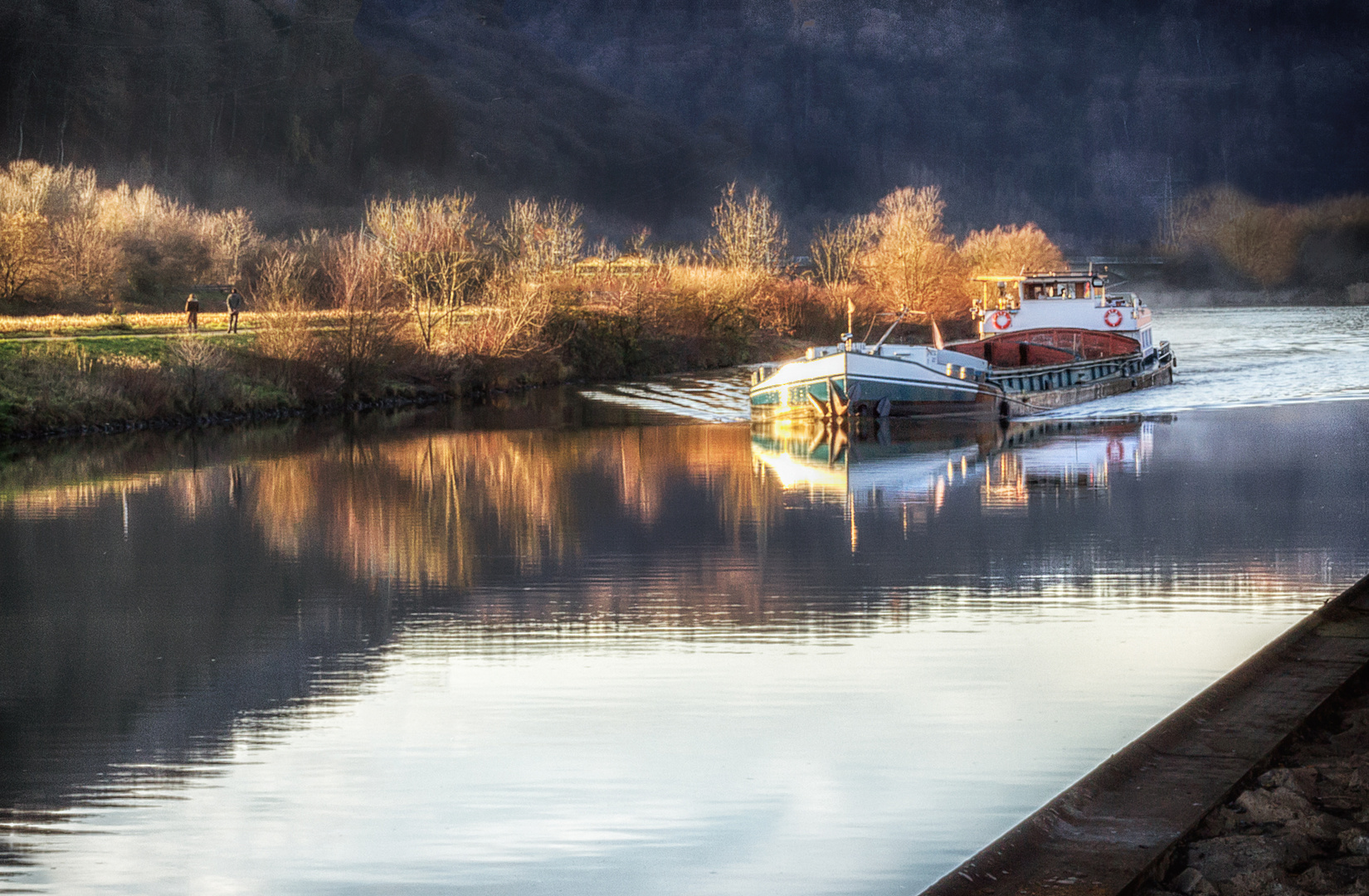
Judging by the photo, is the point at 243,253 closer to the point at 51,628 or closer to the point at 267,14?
the point at 51,628

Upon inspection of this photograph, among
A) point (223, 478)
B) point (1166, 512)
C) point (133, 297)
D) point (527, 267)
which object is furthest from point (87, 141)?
point (1166, 512)

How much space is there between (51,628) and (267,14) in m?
170

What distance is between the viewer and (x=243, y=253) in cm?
8794

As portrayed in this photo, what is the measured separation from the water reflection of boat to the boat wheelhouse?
2.48 ft

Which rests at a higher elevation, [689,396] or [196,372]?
[196,372]

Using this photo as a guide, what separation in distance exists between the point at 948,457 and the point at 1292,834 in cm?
2635

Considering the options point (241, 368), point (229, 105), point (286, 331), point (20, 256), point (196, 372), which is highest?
point (229, 105)

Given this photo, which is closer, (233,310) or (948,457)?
(948,457)

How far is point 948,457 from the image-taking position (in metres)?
34.6

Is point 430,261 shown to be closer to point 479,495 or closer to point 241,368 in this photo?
point 241,368

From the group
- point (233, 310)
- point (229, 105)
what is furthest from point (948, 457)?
point (229, 105)

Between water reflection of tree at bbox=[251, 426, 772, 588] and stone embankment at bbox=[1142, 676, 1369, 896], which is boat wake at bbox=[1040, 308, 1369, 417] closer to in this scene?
water reflection of tree at bbox=[251, 426, 772, 588]

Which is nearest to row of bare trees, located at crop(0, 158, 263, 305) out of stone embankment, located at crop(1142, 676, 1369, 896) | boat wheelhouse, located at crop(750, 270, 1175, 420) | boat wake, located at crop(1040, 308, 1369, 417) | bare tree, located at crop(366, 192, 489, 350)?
bare tree, located at crop(366, 192, 489, 350)

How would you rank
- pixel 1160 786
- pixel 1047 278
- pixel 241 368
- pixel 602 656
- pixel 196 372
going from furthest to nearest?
pixel 1047 278, pixel 241 368, pixel 196 372, pixel 602 656, pixel 1160 786
